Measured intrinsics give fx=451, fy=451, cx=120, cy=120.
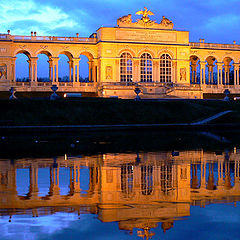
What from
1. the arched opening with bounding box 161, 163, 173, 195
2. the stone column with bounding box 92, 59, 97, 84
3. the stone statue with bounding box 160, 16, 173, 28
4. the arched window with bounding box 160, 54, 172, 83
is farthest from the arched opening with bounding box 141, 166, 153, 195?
the stone statue with bounding box 160, 16, 173, 28

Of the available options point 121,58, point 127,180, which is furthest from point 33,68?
point 127,180

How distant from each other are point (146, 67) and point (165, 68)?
11.9 ft

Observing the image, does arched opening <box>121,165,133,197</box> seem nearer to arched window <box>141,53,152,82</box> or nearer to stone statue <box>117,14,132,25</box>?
stone statue <box>117,14,132,25</box>

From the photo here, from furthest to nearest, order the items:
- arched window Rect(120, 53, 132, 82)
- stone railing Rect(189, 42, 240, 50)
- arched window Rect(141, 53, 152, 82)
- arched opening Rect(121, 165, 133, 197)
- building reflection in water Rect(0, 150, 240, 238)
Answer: stone railing Rect(189, 42, 240, 50), arched window Rect(141, 53, 152, 82), arched window Rect(120, 53, 132, 82), arched opening Rect(121, 165, 133, 197), building reflection in water Rect(0, 150, 240, 238)

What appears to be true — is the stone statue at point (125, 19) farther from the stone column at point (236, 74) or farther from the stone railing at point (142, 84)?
the stone column at point (236, 74)

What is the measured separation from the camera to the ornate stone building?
77.6 meters

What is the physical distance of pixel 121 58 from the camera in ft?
262

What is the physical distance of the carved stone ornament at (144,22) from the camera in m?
79.0

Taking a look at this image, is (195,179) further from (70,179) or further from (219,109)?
(219,109)

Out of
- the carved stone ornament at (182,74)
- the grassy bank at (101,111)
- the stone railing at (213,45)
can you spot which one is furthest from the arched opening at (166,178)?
the stone railing at (213,45)

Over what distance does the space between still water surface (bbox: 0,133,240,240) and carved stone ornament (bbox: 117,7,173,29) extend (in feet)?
194

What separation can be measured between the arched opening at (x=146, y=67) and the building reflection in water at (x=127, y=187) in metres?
59.2

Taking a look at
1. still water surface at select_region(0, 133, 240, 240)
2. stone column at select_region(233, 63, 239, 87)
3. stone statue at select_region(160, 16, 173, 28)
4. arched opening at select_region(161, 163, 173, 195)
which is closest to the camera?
still water surface at select_region(0, 133, 240, 240)

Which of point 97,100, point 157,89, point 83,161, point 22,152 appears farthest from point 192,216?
point 157,89
